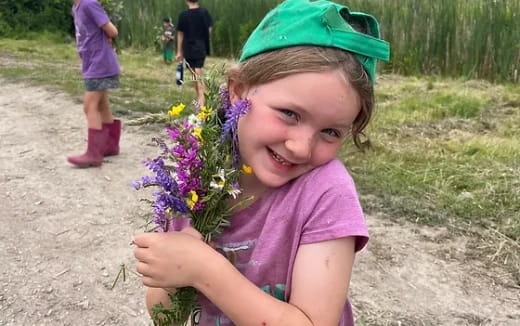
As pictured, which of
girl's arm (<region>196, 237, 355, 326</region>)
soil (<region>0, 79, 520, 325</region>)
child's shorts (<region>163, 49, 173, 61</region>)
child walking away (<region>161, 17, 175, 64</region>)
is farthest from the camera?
child's shorts (<region>163, 49, 173, 61</region>)

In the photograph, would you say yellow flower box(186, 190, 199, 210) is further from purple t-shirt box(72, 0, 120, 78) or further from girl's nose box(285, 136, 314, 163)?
purple t-shirt box(72, 0, 120, 78)

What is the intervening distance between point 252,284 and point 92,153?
153 inches

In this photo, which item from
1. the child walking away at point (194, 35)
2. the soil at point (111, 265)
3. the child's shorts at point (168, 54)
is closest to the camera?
the soil at point (111, 265)

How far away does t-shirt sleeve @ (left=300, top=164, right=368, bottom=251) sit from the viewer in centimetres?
120

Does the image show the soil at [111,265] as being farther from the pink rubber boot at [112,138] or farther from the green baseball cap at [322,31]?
the green baseball cap at [322,31]

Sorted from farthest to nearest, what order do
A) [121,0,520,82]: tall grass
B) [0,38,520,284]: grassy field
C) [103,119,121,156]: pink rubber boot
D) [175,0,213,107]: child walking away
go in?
[121,0,520,82]: tall grass < [175,0,213,107]: child walking away < [103,119,121,156]: pink rubber boot < [0,38,520,284]: grassy field

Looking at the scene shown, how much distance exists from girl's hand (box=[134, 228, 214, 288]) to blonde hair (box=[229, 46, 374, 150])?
338 mm

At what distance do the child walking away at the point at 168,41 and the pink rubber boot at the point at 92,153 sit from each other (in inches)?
232

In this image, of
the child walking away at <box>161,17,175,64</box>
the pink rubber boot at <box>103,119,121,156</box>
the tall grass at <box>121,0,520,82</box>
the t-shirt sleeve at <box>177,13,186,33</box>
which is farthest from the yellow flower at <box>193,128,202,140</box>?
the child walking away at <box>161,17,175,64</box>

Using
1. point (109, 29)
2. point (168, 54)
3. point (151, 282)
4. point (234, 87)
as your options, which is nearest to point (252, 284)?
Result: point (151, 282)

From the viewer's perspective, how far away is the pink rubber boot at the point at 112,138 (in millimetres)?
5090

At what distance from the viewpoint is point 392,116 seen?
5.95 m

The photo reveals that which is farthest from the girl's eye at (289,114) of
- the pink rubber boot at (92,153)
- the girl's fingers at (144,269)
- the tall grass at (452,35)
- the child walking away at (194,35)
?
the tall grass at (452,35)

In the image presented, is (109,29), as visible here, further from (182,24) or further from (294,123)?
(294,123)
